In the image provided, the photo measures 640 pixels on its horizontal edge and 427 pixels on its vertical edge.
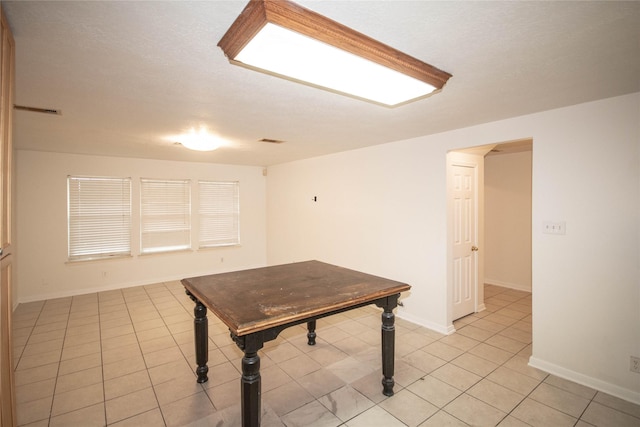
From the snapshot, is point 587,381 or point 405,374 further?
point 405,374

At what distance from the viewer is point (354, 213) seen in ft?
15.5

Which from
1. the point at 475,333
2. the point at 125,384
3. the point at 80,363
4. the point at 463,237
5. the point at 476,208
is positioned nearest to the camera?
the point at 125,384

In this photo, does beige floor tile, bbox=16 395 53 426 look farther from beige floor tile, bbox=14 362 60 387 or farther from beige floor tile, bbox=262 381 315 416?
beige floor tile, bbox=262 381 315 416

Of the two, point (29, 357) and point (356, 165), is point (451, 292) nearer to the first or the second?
point (356, 165)

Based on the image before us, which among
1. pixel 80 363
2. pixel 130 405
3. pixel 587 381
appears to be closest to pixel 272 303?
pixel 130 405

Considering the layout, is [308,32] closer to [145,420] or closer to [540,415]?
[145,420]

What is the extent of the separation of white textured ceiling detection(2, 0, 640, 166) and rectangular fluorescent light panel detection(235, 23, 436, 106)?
5.5 inches

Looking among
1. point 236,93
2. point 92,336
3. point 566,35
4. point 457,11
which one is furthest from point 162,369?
point 566,35

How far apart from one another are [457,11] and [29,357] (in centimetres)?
454

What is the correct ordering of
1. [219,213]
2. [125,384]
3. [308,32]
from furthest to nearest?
1. [219,213]
2. [125,384]
3. [308,32]

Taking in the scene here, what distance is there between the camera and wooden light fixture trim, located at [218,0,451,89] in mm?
1232

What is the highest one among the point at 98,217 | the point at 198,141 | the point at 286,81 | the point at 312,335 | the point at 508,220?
the point at 286,81

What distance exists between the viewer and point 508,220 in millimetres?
5445

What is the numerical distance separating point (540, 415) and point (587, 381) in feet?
2.47
